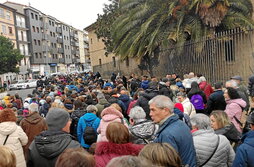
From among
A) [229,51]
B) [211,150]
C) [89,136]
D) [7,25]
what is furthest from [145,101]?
[7,25]

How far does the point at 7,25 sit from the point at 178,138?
57.7 meters

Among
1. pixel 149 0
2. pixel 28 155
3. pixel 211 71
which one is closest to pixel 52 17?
pixel 149 0

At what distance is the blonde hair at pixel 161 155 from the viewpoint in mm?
2098

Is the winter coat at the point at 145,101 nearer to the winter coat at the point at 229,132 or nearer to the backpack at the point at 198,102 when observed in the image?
the backpack at the point at 198,102

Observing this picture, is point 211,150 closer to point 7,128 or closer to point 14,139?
point 14,139

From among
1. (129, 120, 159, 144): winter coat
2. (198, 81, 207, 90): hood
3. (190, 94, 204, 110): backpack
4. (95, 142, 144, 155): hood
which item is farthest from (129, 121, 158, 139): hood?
(198, 81, 207, 90): hood

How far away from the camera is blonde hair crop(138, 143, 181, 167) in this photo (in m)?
2.10

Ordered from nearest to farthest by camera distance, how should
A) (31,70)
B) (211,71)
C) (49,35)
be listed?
(211,71) → (31,70) → (49,35)

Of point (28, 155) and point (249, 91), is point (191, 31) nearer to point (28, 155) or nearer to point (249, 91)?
point (249, 91)

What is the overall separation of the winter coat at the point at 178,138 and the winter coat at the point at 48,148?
103 centimetres

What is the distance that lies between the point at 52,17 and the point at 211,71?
72.3 meters

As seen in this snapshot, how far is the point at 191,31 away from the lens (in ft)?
42.7

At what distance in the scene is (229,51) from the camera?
9.97m

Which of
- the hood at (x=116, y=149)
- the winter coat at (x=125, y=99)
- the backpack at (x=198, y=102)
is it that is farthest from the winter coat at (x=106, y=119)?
the winter coat at (x=125, y=99)
